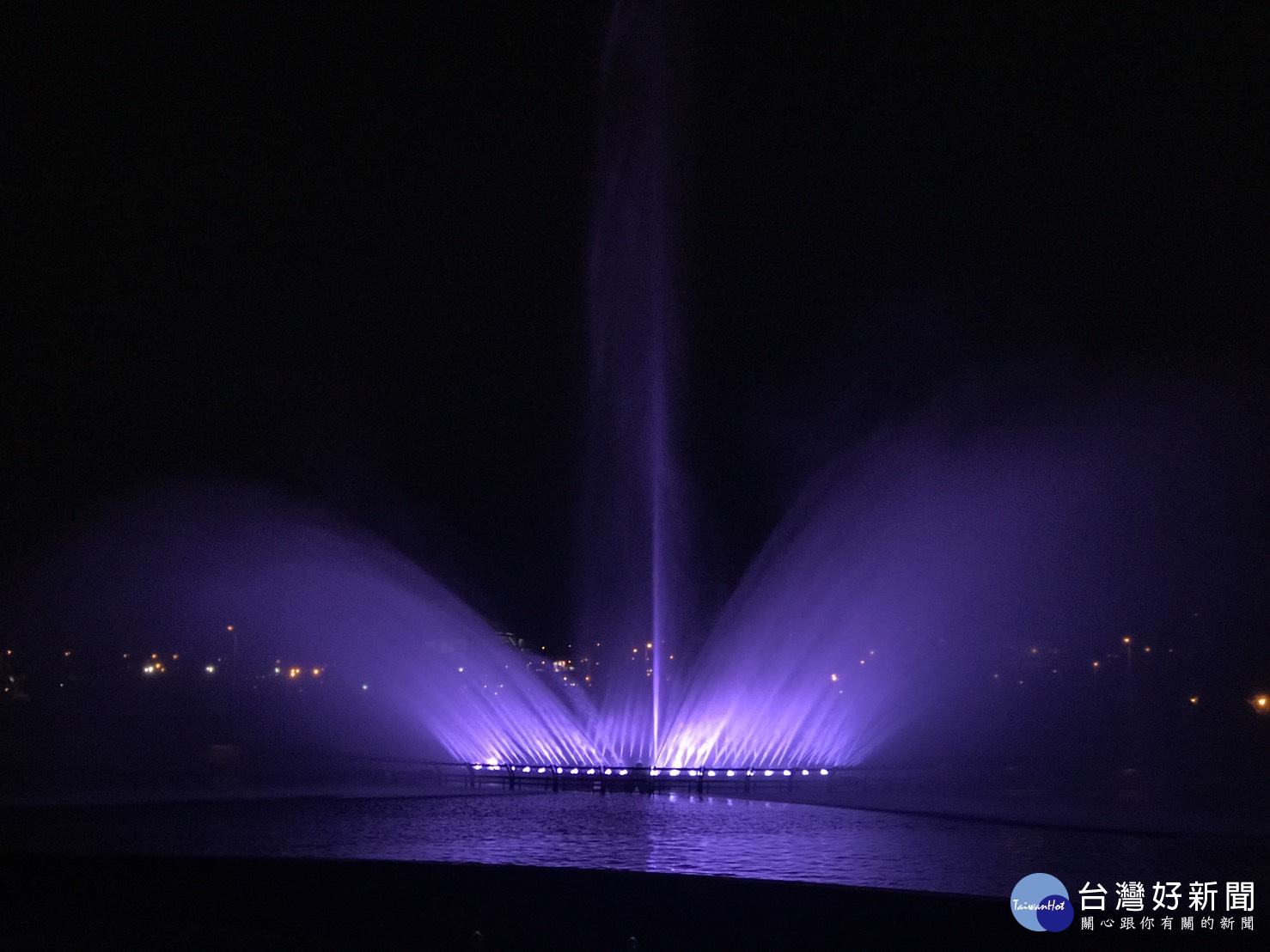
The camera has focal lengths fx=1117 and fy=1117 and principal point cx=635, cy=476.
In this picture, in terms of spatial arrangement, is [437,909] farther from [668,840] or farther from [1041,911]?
[668,840]

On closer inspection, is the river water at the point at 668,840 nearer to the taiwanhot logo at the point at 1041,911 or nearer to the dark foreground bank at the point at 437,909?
the dark foreground bank at the point at 437,909

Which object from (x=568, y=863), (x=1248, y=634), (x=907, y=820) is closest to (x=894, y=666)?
(x=1248, y=634)

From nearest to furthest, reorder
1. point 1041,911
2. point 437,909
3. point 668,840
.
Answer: point 1041,911 → point 437,909 → point 668,840

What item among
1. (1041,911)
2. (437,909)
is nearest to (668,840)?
(437,909)

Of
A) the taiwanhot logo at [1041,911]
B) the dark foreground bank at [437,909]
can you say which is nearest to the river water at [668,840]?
the dark foreground bank at [437,909]

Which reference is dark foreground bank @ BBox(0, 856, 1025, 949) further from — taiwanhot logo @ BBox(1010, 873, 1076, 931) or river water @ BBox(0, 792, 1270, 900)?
river water @ BBox(0, 792, 1270, 900)

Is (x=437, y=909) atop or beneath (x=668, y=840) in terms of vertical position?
beneath

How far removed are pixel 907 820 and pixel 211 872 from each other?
499 inches

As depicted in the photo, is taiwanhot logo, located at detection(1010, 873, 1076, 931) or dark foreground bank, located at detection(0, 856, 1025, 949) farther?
dark foreground bank, located at detection(0, 856, 1025, 949)

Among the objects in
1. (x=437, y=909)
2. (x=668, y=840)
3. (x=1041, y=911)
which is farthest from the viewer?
(x=668, y=840)

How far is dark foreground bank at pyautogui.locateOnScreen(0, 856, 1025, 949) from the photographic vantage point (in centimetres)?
1061

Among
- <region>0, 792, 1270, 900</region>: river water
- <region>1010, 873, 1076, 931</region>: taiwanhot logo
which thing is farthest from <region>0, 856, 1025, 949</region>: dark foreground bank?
<region>0, 792, 1270, 900</region>: river water

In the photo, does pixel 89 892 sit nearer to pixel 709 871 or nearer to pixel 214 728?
pixel 709 871

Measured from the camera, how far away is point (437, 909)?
11.8 meters
